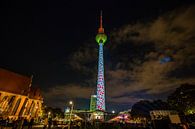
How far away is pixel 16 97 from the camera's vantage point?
5397cm

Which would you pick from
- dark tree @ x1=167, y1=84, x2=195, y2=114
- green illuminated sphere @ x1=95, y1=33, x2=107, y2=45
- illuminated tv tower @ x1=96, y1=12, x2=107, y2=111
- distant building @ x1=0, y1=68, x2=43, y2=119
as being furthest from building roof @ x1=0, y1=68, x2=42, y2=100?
green illuminated sphere @ x1=95, y1=33, x2=107, y2=45

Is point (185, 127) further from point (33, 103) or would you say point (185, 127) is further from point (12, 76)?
point (33, 103)

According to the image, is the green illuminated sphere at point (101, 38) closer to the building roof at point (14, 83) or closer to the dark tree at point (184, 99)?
the building roof at point (14, 83)

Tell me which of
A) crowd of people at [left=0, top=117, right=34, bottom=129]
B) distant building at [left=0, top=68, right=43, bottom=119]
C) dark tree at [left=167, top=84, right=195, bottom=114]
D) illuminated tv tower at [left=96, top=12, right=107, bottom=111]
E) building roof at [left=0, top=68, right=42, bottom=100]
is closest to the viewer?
crowd of people at [left=0, top=117, right=34, bottom=129]

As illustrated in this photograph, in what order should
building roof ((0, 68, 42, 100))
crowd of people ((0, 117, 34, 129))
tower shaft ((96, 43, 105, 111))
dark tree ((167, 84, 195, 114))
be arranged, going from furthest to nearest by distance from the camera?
tower shaft ((96, 43, 105, 111)) < building roof ((0, 68, 42, 100)) < dark tree ((167, 84, 195, 114)) < crowd of people ((0, 117, 34, 129))

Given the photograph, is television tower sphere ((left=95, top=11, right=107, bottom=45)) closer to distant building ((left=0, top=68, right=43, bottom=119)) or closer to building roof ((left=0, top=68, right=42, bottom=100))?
distant building ((left=0, top=68, right=43, bottom=119))

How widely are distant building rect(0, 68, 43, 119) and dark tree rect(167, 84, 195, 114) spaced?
192ft

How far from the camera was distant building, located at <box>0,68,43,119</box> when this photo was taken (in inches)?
1921

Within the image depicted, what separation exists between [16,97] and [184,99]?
63.7 meters

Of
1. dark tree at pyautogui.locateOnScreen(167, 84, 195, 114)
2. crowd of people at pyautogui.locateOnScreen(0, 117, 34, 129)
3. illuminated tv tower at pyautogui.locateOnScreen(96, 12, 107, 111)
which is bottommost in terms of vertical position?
crowd of people at pyautogui.locateOnScreen(0, 117, 34, 129)

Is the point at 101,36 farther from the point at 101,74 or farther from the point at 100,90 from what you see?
the point at 100,90

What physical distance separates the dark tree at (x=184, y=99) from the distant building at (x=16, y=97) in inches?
2307

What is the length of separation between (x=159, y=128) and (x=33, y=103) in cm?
6549

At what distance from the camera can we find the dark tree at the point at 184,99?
4789 centimetres
